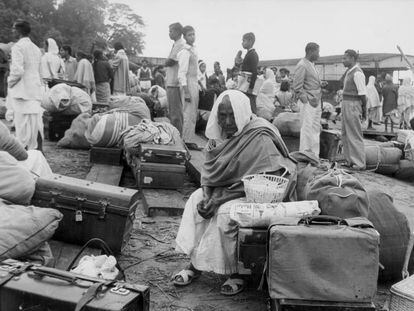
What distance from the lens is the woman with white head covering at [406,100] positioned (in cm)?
1656

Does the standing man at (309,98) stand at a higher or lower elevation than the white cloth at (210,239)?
higher

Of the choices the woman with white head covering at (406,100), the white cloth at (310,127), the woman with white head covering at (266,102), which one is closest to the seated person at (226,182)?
the white cloth at (310,127)

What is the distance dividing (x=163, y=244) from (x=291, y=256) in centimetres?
209

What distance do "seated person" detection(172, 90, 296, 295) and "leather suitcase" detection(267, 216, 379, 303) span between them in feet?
2.42

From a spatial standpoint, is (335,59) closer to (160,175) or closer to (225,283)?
(160,175)

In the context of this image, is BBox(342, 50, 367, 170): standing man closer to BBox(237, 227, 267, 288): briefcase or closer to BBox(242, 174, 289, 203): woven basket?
BBox(242, 174, 289, 203): woven basket

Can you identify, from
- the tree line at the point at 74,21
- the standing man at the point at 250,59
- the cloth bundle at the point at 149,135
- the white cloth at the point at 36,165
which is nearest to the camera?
the white cloth at the point at 36,165

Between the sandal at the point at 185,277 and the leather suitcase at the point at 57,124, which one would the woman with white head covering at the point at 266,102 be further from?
the sandal at the point at 185,277

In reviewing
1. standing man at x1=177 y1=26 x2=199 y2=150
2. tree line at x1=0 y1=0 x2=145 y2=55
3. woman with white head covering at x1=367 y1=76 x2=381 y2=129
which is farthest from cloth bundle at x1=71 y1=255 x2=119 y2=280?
tree line at x1=0 y1=0 x2=145 y2=55

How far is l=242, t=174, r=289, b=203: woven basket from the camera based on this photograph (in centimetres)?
340

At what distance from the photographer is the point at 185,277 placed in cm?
378

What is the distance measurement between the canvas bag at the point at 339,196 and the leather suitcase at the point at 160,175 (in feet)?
9.17

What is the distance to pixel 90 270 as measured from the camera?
3.05 m

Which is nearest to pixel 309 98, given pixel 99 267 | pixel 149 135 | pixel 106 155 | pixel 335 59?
pixel 149 135
